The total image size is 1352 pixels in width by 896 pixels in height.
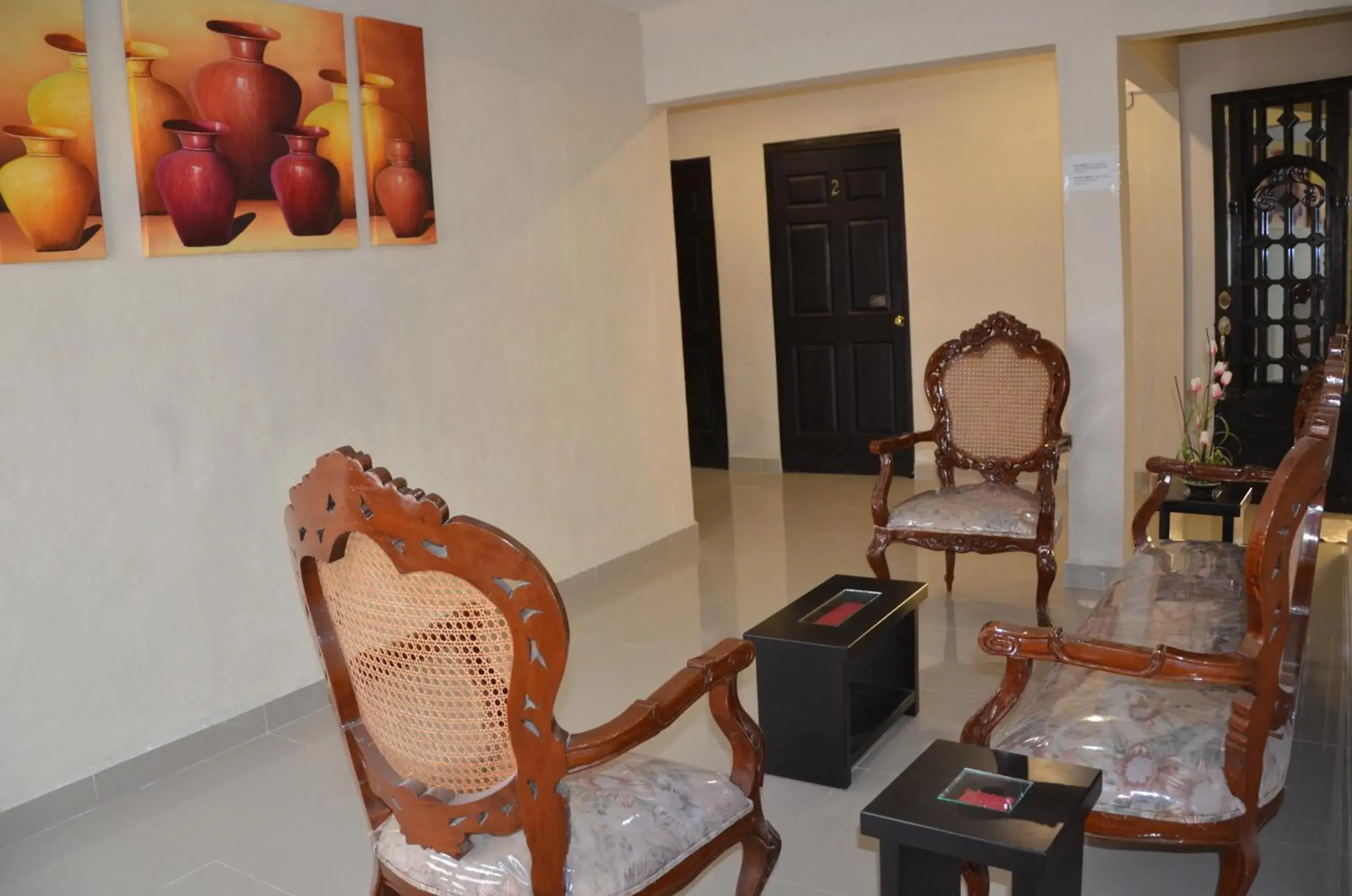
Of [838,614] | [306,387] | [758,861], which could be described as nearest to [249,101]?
[306,387]

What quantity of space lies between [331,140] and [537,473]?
1.73m

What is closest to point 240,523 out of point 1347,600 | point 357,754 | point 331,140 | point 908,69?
point 331,140

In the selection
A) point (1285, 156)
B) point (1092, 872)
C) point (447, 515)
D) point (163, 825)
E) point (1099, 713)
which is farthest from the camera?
point (1285, 156)

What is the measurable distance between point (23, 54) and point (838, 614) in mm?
2826

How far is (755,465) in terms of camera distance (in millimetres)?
8453

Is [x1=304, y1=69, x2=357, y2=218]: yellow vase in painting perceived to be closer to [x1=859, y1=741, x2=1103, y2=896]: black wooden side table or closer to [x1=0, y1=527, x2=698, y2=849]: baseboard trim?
[x1=0, y1=527, x2=698, y2=849]: baseboard trim

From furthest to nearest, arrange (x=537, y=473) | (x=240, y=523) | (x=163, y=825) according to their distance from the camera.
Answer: (x=537, y=473) → (x=240, y=523) → (x=163, y=825)

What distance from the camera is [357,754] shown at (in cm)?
218

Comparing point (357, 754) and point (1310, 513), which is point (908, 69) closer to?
point (1310, 513)

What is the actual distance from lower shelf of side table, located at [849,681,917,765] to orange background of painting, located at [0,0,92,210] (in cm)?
283

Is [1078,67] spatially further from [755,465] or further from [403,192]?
[755,465]

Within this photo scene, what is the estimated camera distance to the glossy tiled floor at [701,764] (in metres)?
2.89

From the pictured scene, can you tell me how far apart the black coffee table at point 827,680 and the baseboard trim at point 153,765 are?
49.2 inches

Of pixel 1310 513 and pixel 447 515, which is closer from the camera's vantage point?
pixel 447 515
